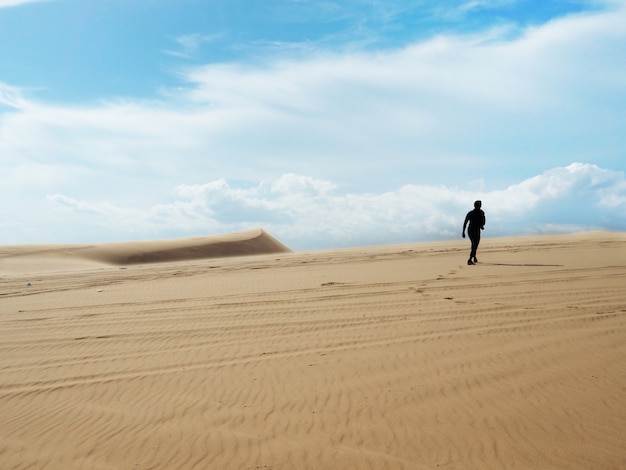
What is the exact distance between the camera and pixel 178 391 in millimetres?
5555

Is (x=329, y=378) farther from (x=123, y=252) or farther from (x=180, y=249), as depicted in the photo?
(x=180, y=249)

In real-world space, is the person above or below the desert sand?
above

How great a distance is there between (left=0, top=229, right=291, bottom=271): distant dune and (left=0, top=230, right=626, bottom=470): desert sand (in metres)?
19.1

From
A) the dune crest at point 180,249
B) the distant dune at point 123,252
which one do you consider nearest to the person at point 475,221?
the distant dune at point 123,252

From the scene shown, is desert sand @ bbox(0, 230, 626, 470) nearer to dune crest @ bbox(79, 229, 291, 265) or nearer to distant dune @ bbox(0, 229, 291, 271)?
distant dune @ bbox(0, 229, 291, 271)

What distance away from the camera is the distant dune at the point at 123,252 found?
93.8 feet

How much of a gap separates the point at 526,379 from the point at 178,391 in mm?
3664

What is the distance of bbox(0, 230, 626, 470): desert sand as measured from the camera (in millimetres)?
4078

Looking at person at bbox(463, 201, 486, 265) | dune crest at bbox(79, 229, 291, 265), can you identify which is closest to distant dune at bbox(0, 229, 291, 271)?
dune crest at bbox(79, 229, 291, 265)

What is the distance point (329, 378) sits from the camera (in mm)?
5598

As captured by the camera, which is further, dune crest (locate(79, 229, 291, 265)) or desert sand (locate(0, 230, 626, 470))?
dune crest (locate(79, 229, 291, 265))

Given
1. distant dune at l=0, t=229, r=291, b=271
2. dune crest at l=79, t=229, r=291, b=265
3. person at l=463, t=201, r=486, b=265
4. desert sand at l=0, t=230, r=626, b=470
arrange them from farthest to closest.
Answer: dune crest at l=79, t=229, r=291, b=265
distant dune at l=0, t=229, r=291, b=271
person at l=463, t=201, r=486, b=265
desert sand at l=0, t=230, r=626, b=470


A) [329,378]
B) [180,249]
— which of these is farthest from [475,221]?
[180,249]

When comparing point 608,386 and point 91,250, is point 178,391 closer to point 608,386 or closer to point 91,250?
point 608,386
